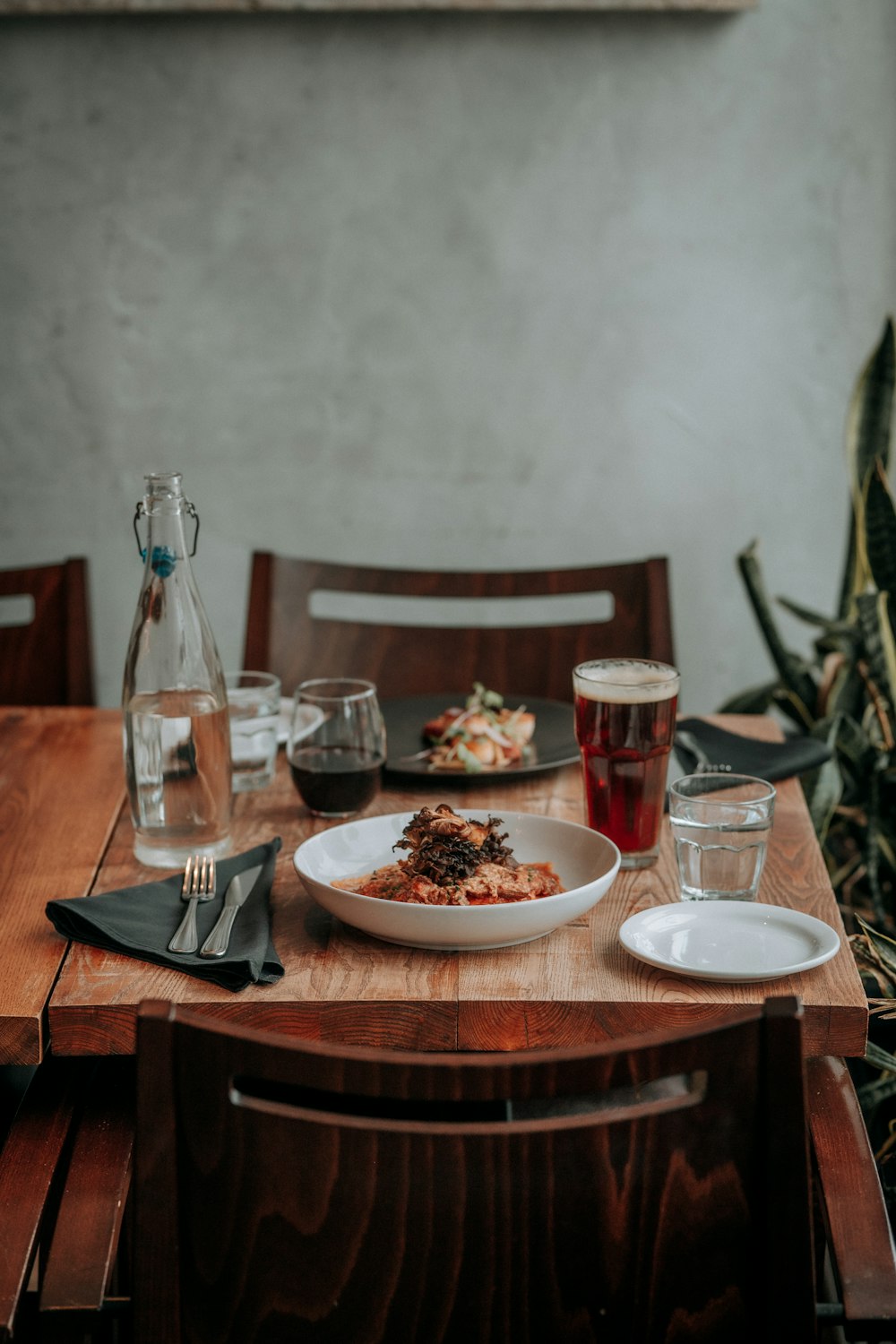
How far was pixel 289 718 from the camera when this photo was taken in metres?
1.52

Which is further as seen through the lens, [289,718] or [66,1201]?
[289,718]

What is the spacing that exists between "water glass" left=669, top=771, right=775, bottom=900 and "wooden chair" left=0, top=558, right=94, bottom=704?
1.09 metres

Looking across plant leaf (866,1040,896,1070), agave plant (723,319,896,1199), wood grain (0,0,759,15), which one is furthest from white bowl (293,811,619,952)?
wood grain (0,0,759,15)

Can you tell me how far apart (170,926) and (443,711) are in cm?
60

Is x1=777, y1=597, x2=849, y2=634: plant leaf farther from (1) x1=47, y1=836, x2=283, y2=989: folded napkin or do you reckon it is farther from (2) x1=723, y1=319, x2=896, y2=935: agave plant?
(1) x1=47, y1=836, x2=283, y2=989: folded napkin

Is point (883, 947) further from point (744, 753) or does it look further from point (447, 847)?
point (447, 847)

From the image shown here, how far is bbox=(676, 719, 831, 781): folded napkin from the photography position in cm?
138

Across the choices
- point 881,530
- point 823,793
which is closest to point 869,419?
point 881,530

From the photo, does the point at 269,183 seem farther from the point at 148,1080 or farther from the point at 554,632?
the point at 148,1080

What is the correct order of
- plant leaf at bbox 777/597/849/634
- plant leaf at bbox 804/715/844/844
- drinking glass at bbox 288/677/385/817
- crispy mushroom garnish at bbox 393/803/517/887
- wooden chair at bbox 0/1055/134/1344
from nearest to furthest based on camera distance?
wooden chair at bbox 0/1055/134/1344
crispy mushroom garnish at bbox 393/803/517/887
drinking glass at bbox 288/677/385/817
plant leaf at bbox 804/715/844/844
plant leaf at bbox 777/597/849/634

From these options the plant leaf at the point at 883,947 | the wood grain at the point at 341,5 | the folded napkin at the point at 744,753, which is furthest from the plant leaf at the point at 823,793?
the wood grain at the point at 341,5

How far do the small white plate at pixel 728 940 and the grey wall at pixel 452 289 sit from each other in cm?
163

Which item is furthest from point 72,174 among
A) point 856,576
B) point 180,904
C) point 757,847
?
point 757,847

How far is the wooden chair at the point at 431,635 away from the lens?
1812 mm
